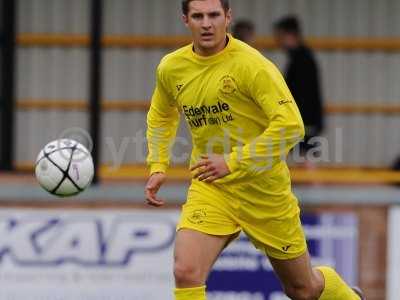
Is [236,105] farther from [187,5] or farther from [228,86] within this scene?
[187,5]

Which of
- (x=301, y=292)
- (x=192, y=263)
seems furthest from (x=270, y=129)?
(x=301, y=292)

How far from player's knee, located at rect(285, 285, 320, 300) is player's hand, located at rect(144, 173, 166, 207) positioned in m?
0.86

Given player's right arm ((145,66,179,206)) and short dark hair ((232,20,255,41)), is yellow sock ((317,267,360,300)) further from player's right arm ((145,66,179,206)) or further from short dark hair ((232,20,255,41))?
short dark hair ((232,20,255,41))

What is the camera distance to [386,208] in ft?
31.8

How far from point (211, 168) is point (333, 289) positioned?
1.29m

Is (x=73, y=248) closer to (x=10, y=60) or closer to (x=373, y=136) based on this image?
(x=10, y=60)

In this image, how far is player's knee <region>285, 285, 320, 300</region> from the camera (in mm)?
7223

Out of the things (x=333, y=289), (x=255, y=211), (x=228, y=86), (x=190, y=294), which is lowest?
(x=333, y=289)

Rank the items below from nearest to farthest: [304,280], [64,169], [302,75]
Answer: [304,280], [64,169], [302,75]

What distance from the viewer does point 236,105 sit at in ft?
22.7

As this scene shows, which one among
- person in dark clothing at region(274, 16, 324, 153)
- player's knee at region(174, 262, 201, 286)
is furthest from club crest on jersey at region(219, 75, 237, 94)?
person in dark clothing at region(274, 16, 324, 153)

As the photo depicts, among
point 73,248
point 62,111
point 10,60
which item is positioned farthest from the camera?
point 62,111

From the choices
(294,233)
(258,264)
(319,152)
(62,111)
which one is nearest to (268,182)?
(294,233)

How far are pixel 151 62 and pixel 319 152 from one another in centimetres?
201
